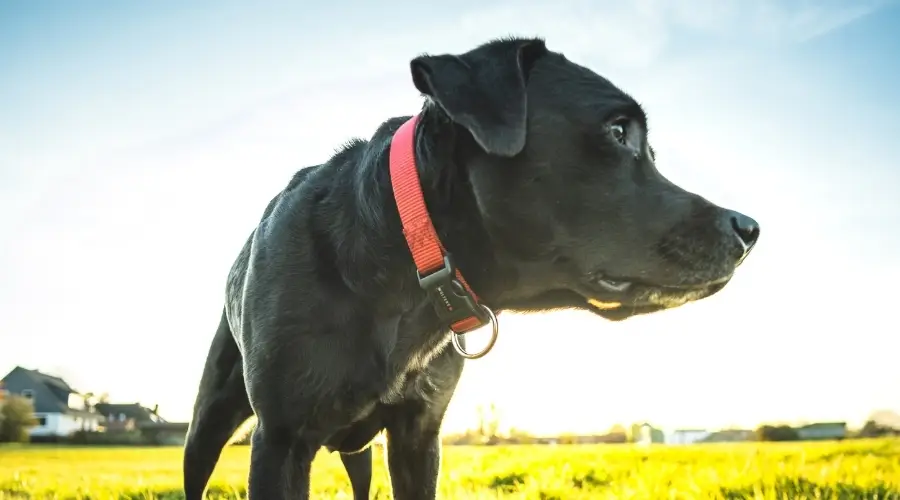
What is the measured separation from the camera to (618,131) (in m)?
2.83

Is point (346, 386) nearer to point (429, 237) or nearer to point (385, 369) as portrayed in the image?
point (385, 369)

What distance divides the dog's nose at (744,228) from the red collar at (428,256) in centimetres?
92

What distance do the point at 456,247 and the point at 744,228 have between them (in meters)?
1.02

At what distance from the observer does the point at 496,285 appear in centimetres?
290

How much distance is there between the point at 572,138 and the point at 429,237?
626mm

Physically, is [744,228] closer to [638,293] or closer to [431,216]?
[638,293]

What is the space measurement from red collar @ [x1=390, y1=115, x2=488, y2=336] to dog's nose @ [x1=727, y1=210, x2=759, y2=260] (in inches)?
36.1

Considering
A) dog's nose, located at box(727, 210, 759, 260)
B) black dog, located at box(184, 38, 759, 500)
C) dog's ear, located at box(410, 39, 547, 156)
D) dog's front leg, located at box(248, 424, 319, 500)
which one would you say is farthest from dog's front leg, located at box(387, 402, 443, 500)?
dog's nose, located at box(727, 210, 759, 260)

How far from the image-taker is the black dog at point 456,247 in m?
2.76

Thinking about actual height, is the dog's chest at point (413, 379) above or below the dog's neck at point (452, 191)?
below

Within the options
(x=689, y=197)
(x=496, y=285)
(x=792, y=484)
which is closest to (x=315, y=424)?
(x=496, y=285)

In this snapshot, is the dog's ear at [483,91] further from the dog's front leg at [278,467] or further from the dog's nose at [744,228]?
the dog's front leg at [278,467]

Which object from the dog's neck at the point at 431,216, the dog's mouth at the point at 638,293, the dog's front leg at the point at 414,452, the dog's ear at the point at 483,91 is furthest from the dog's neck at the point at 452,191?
the dog's front leg at the point at 414,452

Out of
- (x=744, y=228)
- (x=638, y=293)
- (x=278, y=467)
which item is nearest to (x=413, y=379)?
(x=278, y=467)
